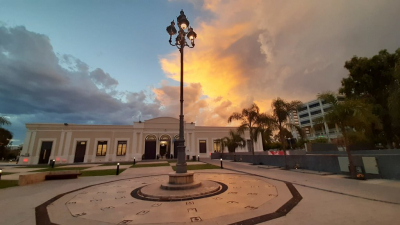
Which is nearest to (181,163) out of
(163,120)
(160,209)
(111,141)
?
(160,209)

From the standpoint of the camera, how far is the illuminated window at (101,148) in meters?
33.3

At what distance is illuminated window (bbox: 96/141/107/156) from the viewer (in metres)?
33.3

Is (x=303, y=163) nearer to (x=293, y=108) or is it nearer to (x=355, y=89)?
(x=293, y=108)

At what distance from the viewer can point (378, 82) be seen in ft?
62.0

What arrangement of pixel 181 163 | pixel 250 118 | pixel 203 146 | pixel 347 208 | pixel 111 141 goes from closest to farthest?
pixel 347 208 → pixel 181 163 → pixel 250 118 → pixel 111 141 → pixel 203 146

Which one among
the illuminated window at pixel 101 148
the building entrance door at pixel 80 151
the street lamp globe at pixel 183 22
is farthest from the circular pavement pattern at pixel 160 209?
the building entrance door at pixel 80 151

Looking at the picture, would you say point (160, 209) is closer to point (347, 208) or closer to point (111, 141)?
point (347, 208)

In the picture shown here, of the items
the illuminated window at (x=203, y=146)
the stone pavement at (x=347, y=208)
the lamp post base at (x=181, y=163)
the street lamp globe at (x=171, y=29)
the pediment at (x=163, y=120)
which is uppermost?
the pediment at (x=163, y=120)

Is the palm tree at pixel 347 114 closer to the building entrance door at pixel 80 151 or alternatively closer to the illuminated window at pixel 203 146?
the illuminated window at pixel 203 146

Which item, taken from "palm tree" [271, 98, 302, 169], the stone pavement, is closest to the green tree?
"palm tree" [271, 98, 302, 169]

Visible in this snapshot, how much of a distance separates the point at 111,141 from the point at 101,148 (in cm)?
239

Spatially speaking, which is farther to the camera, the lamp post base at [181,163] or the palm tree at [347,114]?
the palm tree at [347,114]

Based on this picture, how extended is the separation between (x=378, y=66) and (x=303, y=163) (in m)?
16.8

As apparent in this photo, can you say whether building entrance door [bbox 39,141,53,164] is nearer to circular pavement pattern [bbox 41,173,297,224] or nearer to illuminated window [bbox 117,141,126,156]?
illuminated window [bbox 117,141,126,156]
